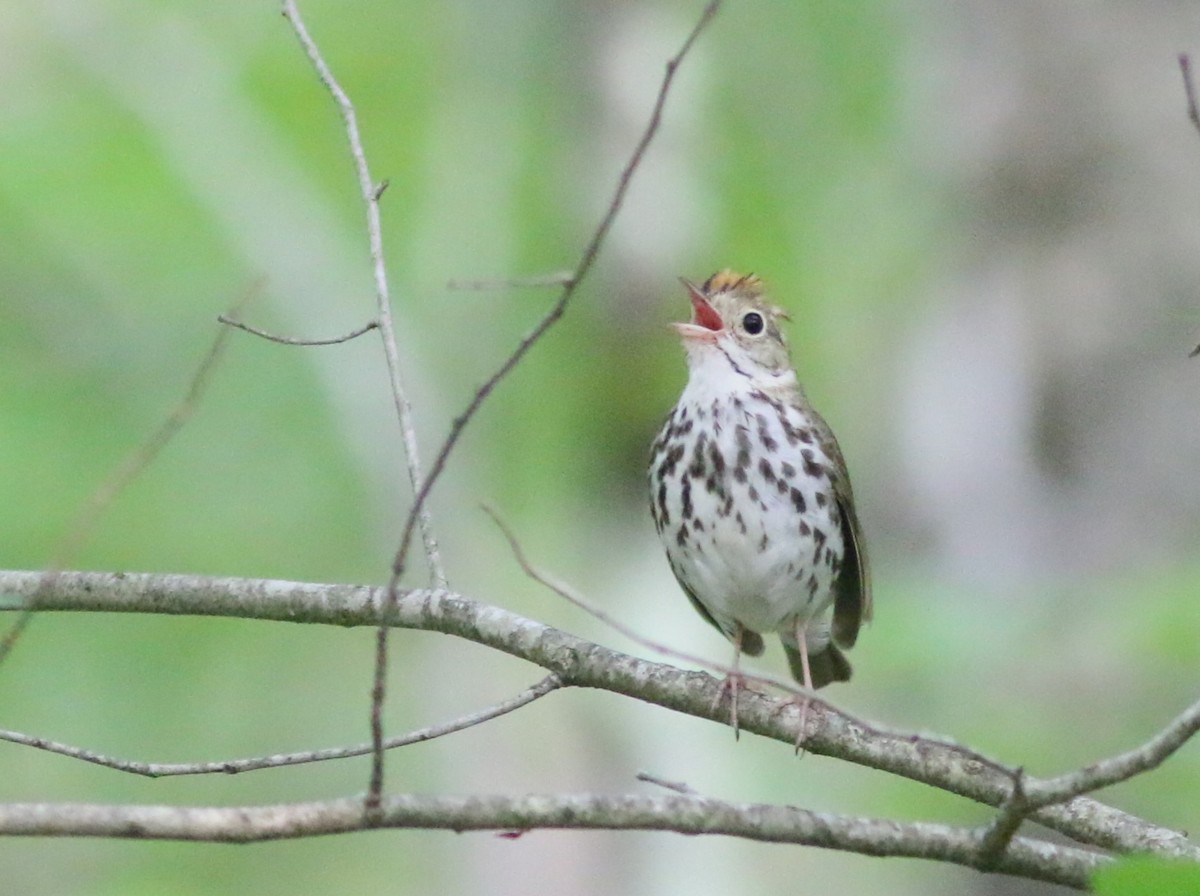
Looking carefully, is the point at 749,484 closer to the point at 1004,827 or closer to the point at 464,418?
the point at 1004,827

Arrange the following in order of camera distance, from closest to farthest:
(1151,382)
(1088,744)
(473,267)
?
(1088,744) < (1151,382) < (473,267)

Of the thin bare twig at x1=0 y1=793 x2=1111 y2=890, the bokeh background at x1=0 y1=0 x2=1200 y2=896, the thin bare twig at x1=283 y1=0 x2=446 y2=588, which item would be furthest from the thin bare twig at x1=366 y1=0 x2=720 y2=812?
the bokeh background at x1=0 y1=0 x2=1200 y2=896

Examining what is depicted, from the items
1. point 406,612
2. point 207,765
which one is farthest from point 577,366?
point 207,765

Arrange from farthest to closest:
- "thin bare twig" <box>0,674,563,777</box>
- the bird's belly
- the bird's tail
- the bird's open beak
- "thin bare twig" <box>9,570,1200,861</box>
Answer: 1. the bird's tail
2. the bird's open beak
3. the bird's belly
4. "thin bare twig" <box>9,570,1200,861</box>
5. "thin bare twig" <box>0,674,563,777</box>

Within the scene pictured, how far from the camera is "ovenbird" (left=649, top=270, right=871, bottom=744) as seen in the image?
233 inches

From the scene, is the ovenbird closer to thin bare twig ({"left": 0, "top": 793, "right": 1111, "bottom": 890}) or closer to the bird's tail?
the bird's tail

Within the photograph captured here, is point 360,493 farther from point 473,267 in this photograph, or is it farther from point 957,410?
point 957,410

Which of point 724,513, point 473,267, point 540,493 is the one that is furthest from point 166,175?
point 724,513

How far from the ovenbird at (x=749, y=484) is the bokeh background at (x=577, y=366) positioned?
131 centimetres

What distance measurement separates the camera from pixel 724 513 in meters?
5.87

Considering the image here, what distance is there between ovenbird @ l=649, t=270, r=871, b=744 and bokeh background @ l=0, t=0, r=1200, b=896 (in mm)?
1310

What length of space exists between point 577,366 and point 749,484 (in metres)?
4.58

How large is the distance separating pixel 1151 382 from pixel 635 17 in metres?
4.44

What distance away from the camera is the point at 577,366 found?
10367 mm
